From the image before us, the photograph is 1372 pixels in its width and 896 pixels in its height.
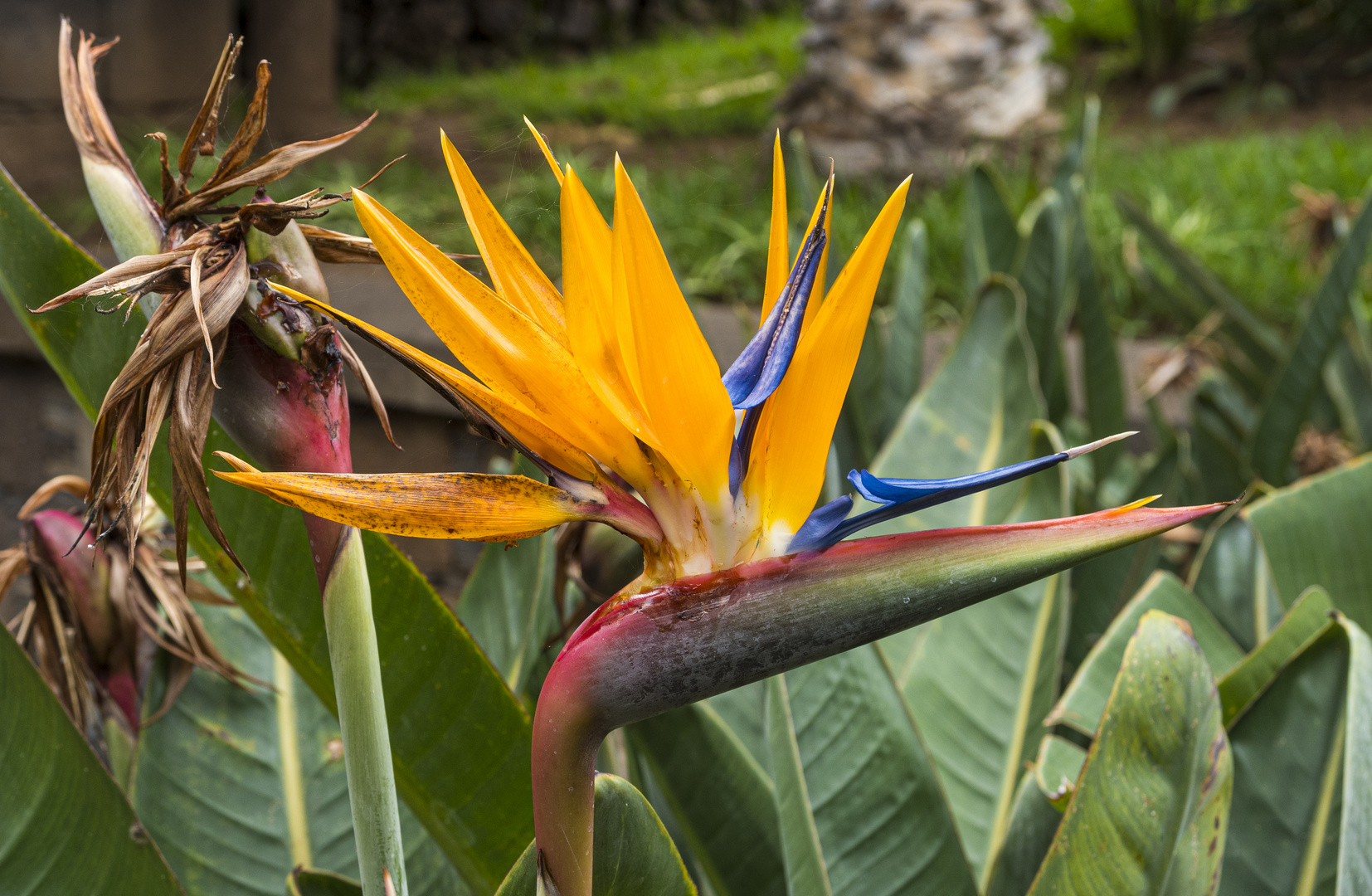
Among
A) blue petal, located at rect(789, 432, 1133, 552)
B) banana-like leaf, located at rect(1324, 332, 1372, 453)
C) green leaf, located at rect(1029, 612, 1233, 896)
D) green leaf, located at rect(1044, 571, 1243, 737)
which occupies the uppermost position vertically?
blue petal, located at rect(789, 432, 1133, 552)

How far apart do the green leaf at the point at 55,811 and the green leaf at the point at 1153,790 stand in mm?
379

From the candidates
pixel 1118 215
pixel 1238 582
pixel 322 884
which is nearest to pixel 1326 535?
pixel 1238 582

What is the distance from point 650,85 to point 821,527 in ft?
16.7

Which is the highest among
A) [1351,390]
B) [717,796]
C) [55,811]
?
[55,811]

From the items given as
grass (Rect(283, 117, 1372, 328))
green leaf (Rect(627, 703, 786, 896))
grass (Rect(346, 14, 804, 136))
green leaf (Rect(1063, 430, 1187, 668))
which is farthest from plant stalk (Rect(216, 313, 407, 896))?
grass (Rect(346, 14, 804, 136))

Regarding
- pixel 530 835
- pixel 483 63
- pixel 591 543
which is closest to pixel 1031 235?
pixel 591 543

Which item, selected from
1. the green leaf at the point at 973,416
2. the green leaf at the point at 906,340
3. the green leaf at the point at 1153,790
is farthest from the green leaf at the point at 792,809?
the green leaf at the point at 906,340

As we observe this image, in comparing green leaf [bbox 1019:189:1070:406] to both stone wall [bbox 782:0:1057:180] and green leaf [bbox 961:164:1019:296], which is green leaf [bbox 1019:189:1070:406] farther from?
stone wall [bbox 782:0:1057:180]

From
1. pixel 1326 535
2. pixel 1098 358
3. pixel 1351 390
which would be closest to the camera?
pixel 1326 535

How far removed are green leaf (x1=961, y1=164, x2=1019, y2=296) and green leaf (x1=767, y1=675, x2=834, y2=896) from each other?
903mm

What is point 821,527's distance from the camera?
26cm

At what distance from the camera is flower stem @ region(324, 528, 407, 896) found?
0.28 m

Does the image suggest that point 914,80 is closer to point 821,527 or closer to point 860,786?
point 860,786

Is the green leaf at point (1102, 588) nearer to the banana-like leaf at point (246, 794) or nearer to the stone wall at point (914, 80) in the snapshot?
the banana-like leaf at point (246, 794)
